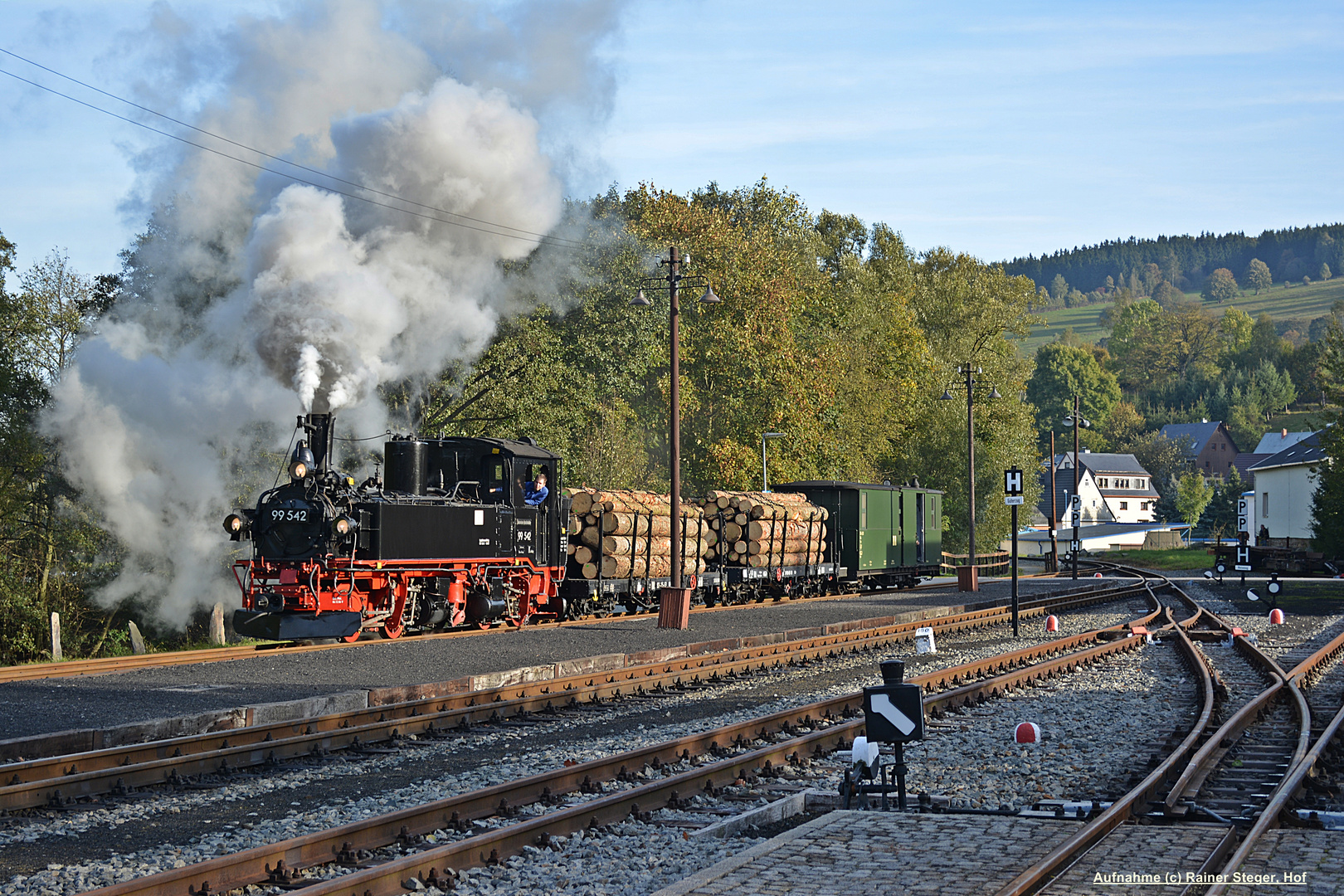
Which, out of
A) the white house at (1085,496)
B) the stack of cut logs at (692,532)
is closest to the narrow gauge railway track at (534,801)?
the stack of cut logs at (692,532)

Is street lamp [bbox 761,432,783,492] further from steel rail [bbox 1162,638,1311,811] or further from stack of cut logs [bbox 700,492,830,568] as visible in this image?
steel rail [bbox 1162,638,1311,811]

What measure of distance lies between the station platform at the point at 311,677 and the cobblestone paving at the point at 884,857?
241 inches

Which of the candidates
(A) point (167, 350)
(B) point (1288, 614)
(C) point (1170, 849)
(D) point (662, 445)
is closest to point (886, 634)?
(B) point (1288, 614)

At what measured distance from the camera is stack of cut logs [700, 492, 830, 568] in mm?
29094

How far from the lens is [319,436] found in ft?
58.9

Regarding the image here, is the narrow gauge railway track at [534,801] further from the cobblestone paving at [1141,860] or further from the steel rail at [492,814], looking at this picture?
the cobblestone paving at [1141,860]

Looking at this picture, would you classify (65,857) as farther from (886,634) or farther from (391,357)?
(391,357)

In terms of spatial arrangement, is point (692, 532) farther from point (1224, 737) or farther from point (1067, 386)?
point (1067, 386)

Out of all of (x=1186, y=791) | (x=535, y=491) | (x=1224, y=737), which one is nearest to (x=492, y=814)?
(x=1186, y=791)

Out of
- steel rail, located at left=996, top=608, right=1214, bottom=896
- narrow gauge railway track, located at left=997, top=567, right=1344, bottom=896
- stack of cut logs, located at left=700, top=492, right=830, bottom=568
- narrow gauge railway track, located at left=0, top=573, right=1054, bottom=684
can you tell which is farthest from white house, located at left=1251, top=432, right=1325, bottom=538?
steel rail, located at left=996, top=608, right=1214, bottom=896

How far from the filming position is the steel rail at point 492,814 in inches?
224

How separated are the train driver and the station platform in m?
2.34

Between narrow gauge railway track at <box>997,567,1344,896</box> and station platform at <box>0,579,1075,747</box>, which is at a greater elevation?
narrow gauge railway track at <box>997,567,1344,896</box>

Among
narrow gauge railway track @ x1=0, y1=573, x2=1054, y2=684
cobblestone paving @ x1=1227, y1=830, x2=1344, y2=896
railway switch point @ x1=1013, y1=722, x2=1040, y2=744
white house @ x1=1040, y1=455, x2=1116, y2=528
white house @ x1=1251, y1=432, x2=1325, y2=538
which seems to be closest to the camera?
cobblestone paving @ x1=1227, y1=830, x2=1344, y2=896
